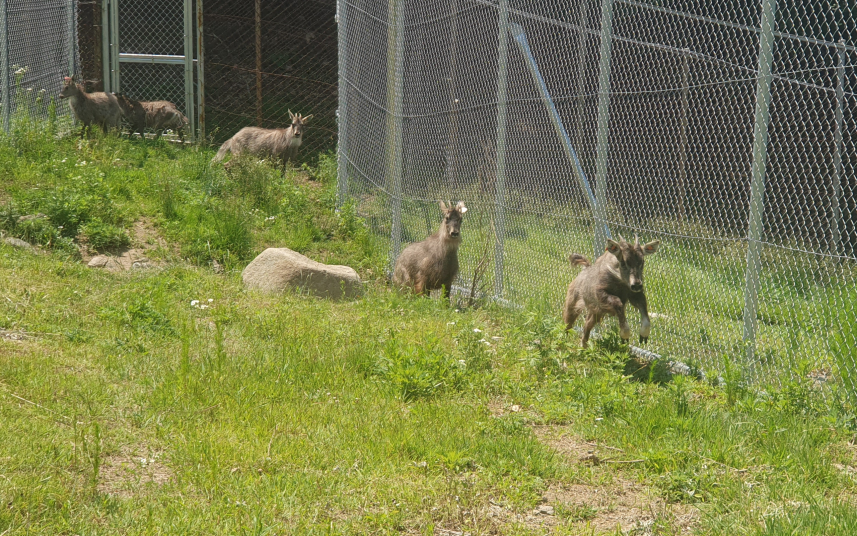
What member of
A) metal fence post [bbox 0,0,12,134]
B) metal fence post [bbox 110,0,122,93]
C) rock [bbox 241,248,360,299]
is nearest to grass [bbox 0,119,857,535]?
rock [bbox 241,248,360,299]

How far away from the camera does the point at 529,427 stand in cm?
574

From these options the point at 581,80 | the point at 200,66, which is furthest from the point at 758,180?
the point at 200,66

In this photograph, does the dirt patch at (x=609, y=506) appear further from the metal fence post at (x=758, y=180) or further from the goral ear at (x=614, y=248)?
the goral ear at (x=614, y=248)

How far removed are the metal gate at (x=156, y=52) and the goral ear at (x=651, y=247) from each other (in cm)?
1201

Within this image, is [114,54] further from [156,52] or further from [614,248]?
[614,248]

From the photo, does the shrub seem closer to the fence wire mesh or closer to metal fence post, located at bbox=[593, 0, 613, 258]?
metal fence post, located at bbox=[593, 0, 613, 258]

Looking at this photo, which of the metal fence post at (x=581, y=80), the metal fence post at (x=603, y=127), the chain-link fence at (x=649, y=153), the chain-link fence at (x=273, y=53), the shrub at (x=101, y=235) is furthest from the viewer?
the chain-link fence at (x=273, y=53)

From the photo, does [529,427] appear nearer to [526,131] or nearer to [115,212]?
[526,131]

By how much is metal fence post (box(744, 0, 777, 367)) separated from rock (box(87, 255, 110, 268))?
7060mm

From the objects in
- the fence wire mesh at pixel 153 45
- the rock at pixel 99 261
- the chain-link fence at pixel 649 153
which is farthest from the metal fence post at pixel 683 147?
the fence wire mesh at pixel 153 45

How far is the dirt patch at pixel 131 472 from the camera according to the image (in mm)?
4453

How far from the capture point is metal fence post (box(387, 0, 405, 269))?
36.6 feet

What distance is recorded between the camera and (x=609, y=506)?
15.1ft

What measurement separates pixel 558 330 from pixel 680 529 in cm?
278
